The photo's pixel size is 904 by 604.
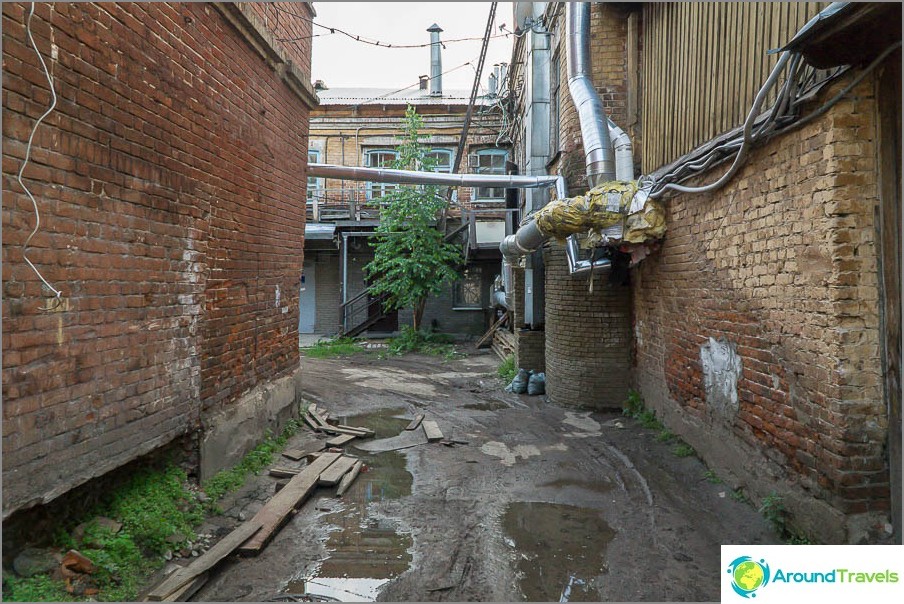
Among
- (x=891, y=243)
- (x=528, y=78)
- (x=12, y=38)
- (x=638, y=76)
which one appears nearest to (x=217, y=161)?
(x=12, y=38)

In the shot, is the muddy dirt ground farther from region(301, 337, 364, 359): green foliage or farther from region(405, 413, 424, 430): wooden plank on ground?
region(301, 337, 364, 359): green foliage

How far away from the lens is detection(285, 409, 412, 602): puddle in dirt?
3.41 meters

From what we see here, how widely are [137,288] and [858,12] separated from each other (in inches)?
178

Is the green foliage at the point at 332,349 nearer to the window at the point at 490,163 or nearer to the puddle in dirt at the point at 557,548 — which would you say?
the window at the point at 490,163

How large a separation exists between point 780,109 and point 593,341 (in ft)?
15.4

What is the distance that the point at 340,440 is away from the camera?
6.58 meters

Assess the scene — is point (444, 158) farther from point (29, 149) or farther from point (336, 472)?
point (29, 149)

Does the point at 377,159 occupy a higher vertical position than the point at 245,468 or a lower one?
higher

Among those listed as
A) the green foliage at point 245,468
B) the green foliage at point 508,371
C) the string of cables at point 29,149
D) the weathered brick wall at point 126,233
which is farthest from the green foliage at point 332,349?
the string of cables at point 29,149

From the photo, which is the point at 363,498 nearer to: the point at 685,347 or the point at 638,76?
the point at 685,347

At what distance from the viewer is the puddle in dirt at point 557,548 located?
3.41 m

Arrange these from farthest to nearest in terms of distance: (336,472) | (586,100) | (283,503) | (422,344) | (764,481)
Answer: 1. (422,344)
2. (586,100)
3. (336,472)
4. (283,503)
5. (764,481)

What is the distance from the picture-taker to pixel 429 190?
51.8 ft

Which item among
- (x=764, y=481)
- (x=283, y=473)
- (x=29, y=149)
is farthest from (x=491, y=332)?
(x=29, y=149)
